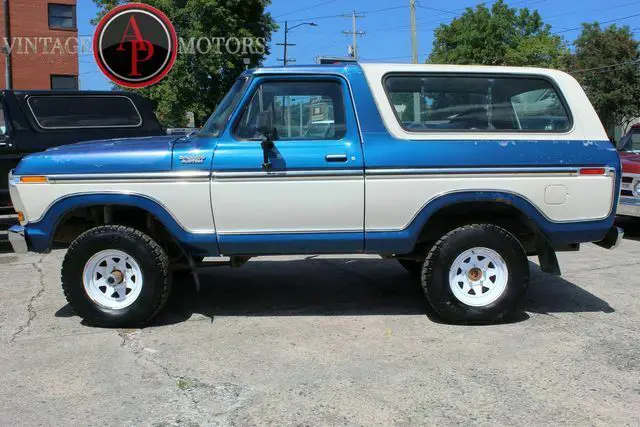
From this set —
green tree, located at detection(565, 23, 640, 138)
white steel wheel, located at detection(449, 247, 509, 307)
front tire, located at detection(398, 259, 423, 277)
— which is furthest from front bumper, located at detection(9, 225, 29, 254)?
green tree, located at detection(565, 23, 640, 138)

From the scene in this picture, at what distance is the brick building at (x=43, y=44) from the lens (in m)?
31.0

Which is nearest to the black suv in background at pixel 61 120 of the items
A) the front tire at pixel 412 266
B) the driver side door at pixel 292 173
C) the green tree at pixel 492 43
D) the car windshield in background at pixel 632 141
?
the driver side door at pixel 292 173

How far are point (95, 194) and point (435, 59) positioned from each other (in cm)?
4898

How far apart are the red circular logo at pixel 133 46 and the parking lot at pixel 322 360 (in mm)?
9301

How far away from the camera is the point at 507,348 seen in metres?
4.41

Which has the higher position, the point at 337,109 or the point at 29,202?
the point at 337,109

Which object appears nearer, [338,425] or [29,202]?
[338,425]

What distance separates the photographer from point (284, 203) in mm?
4699

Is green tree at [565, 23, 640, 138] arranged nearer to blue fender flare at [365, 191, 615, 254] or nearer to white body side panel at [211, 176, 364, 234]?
blue fender flare at [365, 191, 615, 254]

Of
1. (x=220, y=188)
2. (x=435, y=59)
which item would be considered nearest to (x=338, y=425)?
(x=220, y=188)

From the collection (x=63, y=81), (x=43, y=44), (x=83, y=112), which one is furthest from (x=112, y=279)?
(x=43, y=44)

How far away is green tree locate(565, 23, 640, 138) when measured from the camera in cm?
3341

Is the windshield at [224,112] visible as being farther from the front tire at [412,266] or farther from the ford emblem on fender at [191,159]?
the front tire at [412,266]

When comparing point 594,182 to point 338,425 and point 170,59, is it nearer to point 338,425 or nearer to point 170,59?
point 338,425
